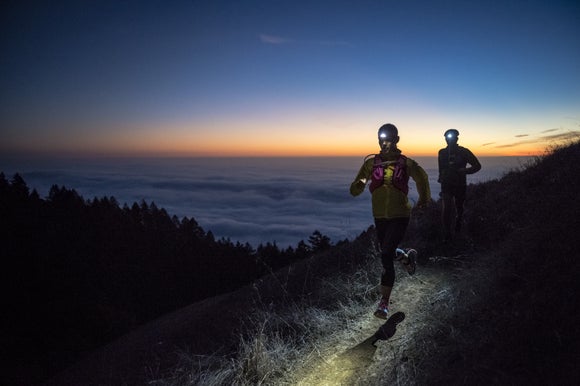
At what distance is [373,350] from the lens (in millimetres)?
4375

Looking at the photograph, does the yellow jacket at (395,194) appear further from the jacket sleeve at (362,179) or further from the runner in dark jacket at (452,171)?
the runner in dark jacket at (452,171)

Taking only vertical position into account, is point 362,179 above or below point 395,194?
above

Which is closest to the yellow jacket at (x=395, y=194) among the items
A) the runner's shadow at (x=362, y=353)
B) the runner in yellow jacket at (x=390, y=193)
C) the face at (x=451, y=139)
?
the runner in yellow jacket at (x=390, y=193)

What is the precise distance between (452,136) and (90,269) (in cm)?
5261

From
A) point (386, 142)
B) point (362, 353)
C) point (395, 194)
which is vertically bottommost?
point (362, 353)

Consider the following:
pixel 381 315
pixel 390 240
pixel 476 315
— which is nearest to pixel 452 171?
pixel 390 240

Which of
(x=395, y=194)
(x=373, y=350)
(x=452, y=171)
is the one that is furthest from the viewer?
(x=452, y=171)

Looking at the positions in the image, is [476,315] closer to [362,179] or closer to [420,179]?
[420,179]

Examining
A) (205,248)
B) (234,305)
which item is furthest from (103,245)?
(234,305)

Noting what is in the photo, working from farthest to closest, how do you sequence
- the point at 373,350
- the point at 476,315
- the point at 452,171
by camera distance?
the point at 452,171, the point at 373,350, the point at 476,315

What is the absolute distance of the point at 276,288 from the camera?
44.0 feet

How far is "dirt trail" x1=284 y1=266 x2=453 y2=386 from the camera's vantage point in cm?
389

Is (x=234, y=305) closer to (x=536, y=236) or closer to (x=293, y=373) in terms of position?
(x=293, y=373)

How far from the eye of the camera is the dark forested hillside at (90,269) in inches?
1430
